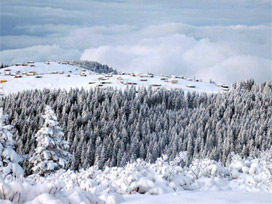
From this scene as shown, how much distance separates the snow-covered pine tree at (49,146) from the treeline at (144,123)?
560 inches

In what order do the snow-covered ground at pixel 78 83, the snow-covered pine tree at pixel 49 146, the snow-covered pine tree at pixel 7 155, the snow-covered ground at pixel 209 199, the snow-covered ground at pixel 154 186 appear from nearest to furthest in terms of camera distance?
the snow-covered ground at pixel 154 186 < the snow-covered ground at pixel 209 199 < the snow-covered pine tree at pixel 7 155 < the snow-covered pine tree at pixel 49 146 < the snow-covered ground at pixel 78 83

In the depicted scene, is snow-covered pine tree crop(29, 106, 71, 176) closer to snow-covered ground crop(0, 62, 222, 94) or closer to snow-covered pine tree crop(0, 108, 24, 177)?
snow-covered pine tree crop(0, 108, 24, 177)

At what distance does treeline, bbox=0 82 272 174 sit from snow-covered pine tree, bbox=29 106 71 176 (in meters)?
14.2

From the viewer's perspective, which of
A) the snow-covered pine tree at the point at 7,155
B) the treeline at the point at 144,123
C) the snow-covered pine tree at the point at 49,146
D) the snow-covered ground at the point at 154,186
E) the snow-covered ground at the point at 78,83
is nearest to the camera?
the snow-covered ground at the point at 154,186

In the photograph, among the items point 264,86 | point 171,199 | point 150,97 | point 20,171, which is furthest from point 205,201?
point 264,86

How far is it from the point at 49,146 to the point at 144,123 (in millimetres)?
30076

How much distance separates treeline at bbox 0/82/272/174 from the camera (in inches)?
1808

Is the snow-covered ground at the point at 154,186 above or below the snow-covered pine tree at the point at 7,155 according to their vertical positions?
above

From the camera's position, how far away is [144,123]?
179ft

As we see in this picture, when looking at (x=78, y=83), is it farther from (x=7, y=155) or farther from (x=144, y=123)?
(x=7, y=155)

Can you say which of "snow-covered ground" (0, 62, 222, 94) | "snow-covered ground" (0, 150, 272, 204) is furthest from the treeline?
"snow-covered ground" (0, 150, 272, 204)

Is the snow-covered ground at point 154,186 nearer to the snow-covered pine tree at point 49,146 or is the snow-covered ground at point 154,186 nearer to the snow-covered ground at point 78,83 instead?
the snow-covered pine tree at point 49,146

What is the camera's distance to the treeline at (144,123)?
151ft

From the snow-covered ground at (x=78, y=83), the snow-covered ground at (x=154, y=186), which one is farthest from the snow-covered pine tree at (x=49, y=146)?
the snow-covered ground at (x=78, y=83)
